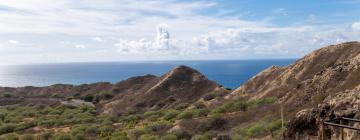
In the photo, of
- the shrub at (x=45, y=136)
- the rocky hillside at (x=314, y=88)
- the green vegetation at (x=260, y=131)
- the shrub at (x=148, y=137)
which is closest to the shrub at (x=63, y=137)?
the shrub at (x=45, y=136)

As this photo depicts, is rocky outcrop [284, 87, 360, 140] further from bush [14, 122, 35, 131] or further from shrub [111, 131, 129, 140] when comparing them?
bush [14, 122, 35, 131]

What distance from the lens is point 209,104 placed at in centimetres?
5169

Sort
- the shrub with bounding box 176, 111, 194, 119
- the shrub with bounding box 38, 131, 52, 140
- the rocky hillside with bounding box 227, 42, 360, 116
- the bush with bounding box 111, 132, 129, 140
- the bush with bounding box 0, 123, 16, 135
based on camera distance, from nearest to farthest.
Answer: the bush with bounding box 111, 132, 129, 140
the rocky hillside with bounding box 227, 42, 360, 116
the shrub with bounding box 38, 131, 52, 140
the bush with bounding box 0, 123, 16, 135
the shrub with bounding box 176, 111, 194, 119

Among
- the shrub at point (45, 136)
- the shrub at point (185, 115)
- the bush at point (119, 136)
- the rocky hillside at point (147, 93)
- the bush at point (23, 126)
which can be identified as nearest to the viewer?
the bush at point (119, 136)

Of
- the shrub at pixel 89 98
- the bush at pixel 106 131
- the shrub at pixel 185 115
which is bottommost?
the shrub at pixel 89 98

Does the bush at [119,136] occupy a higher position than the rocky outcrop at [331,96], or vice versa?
the rocky outcrop at [331,96]

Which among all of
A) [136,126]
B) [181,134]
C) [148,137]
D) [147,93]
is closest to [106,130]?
[136,126]

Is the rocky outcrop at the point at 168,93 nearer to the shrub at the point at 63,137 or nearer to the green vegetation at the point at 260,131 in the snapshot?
the shrub at the point at 63,137

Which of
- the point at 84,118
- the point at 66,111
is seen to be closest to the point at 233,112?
the point at 84,118

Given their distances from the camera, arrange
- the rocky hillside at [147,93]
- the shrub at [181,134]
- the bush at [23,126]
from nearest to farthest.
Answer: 1. the shrub at [181,134]
2. the bush at [23,126]
3. the rocky hillside at [147,93]

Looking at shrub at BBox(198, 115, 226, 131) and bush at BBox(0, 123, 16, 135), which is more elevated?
shrub at BBox(198, 115, 226, 131)

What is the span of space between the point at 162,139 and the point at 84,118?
19893mm

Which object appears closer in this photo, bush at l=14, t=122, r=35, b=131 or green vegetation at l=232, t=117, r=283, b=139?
green vegetation at l=232, t=117, r=283, b=139

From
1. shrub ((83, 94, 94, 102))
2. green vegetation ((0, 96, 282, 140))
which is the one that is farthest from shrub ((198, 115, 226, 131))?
shrub ((83, 94, 94, 102))
